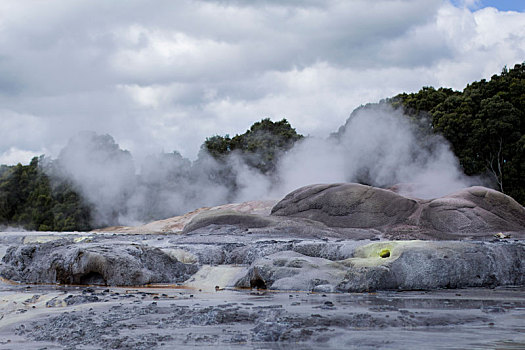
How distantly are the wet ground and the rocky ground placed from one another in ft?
0.06

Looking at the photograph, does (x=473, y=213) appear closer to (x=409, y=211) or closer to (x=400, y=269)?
(x=409, y=211)

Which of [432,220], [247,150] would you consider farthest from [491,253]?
[247,150]

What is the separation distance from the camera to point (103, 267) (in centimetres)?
1098

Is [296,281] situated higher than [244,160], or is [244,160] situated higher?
[244,160]

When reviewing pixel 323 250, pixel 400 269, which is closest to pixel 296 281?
pixel 400 269

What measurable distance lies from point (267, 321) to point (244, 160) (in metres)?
30.4

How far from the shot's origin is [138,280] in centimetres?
1091

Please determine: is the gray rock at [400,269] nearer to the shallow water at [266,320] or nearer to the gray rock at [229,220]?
the shallow water at [266,320]

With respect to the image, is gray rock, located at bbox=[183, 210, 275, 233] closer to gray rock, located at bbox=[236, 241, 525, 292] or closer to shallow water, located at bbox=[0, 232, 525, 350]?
gray rock, located at bbox=[236, 241, 525, 292]

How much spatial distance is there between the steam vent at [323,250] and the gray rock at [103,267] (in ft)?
0.06

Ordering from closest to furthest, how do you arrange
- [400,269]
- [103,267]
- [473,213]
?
[400,269]
[103,267]
[473,213]

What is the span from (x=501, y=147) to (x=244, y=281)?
69.0 feet

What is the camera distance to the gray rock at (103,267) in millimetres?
10945

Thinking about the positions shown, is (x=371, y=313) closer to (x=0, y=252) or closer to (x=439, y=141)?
(x=0, y=252)
